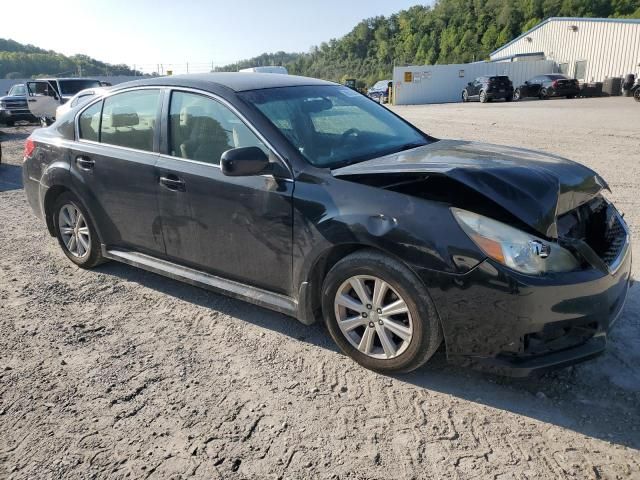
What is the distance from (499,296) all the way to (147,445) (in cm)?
191

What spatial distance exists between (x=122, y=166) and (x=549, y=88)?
35.7m

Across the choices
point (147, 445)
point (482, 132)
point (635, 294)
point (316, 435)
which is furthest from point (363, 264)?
point (482, 132)

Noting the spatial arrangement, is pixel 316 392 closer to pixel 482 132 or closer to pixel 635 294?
pixel 635 294

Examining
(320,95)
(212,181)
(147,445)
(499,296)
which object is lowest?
(147,445)

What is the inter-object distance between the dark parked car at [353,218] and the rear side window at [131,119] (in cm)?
2

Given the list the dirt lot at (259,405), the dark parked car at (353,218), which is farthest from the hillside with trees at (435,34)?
the dirt lot at (259,405)

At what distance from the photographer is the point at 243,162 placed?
126 inches

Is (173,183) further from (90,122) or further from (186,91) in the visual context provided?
(90,122)

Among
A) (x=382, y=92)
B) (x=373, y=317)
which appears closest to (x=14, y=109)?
(x=373, y=317)

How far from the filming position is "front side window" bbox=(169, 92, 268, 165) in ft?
11.9

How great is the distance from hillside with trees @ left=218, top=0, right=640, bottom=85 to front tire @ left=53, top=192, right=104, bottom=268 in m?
51.9

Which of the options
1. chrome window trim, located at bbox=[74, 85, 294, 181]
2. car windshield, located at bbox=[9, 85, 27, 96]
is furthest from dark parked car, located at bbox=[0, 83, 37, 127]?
chrome window trim, located at bbox=[74, 85, 294, 181]

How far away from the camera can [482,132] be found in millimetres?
14867

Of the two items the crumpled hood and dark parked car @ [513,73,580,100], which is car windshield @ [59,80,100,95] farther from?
dark parked car @ [513,73,580,100]
